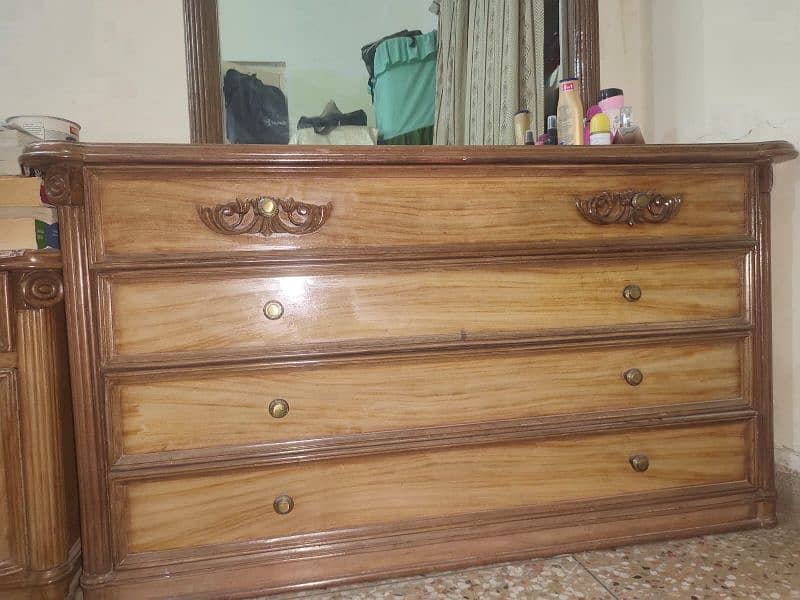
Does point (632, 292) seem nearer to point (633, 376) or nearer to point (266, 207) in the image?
point (633, 376)

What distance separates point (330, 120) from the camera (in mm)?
1574

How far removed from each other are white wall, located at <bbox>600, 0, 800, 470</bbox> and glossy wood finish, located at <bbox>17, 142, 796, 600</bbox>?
0.19 metres

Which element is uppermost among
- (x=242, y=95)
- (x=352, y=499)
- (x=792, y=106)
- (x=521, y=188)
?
(x=242, y=95)

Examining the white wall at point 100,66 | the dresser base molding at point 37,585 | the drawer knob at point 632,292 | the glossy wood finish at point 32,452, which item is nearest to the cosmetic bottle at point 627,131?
the drawer knob at point 632,292

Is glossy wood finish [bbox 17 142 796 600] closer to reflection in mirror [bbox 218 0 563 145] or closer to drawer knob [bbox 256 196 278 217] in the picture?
drawer knob [bbox 256 196 278 217]

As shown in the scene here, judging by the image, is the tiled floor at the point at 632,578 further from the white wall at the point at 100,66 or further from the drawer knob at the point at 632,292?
the white wall at the point at 100,66

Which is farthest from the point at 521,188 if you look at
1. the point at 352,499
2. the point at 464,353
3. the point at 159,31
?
the point at 159,31

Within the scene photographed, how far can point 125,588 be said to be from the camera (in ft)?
3.51

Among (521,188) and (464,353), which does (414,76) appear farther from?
(464,353)

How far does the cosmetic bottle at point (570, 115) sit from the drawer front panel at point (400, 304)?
1.44 ft

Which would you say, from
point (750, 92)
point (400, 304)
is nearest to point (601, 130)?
point (750, 92)

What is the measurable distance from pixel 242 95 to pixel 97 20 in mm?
455

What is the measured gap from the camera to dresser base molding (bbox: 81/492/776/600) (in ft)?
3.58

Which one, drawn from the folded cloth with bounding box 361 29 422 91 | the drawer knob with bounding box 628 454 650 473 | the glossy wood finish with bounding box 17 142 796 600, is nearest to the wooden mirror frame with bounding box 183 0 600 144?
the folded cloth with bounding box 361 29 422 91
